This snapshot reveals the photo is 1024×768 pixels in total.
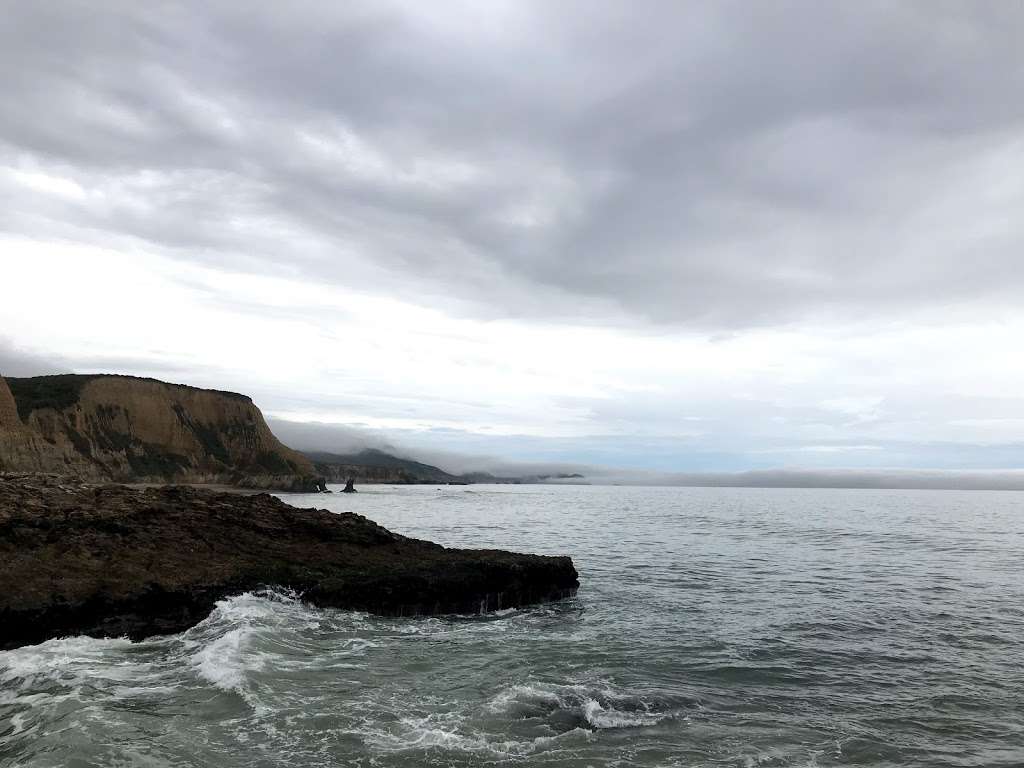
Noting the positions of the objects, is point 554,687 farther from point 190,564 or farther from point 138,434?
point 138,434

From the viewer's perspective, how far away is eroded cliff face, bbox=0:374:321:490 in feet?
257

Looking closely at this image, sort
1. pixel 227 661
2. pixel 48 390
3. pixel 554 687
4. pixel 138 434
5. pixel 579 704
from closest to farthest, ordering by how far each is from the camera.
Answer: pixel 579 704 → pixel 554 687 → pixel 227 661 → pixel 48 390 → pixel 138 434

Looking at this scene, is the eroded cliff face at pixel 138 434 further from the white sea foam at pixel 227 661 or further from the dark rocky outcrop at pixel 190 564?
the white sea foam at pixel 227 661

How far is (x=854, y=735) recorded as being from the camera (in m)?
10.1

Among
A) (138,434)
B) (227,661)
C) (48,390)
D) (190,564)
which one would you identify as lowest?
(227,661)

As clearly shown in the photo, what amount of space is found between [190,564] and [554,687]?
11.5 meters

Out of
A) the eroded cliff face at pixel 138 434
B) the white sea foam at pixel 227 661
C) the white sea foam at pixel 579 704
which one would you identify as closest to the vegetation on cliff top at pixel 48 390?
the eroded cliff face at pixel 138 434

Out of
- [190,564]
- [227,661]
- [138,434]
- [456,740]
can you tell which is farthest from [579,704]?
[138,434]

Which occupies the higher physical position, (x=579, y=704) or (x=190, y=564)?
(x=190, y=564)

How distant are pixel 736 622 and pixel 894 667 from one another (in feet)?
16.1

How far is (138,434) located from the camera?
101 meters

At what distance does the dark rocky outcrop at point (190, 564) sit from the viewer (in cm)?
1421

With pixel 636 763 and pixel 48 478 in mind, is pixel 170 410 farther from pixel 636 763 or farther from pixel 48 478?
pixel 636 763

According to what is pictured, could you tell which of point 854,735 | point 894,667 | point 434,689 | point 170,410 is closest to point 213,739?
point 434,689
